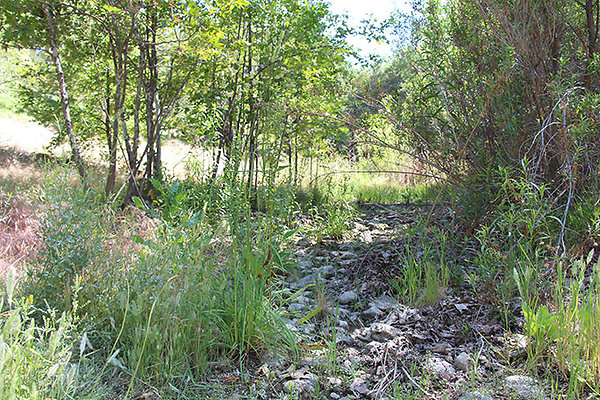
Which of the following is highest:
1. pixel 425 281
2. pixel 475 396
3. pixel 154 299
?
pixel 154 299

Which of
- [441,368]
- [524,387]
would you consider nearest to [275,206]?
[441,368]

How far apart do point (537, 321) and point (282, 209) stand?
6.04ft

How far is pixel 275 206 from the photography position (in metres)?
3.46

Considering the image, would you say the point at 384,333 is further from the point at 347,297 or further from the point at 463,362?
the point at 347,297

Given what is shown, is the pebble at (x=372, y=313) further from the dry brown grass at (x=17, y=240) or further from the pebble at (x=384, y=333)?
the dry brown grass at (x=17, y=240)

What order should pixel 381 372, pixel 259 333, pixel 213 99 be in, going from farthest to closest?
pixel 213 99
pixel 259 333
pixel 381 372

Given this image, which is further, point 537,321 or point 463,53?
point 463,53

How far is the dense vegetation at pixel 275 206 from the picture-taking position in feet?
6.33

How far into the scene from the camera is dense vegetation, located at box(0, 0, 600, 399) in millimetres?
1931

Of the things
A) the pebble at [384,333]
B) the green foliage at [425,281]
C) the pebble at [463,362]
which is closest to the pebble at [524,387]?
the pebble at [463,362]

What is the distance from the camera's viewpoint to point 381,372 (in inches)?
81.8

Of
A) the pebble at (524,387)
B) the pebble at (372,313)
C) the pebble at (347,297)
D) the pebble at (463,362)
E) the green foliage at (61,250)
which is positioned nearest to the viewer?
the pebble at (524,387)

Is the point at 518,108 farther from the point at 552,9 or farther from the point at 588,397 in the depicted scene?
the point at 588,397

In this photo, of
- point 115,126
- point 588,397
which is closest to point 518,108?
point 588,397
